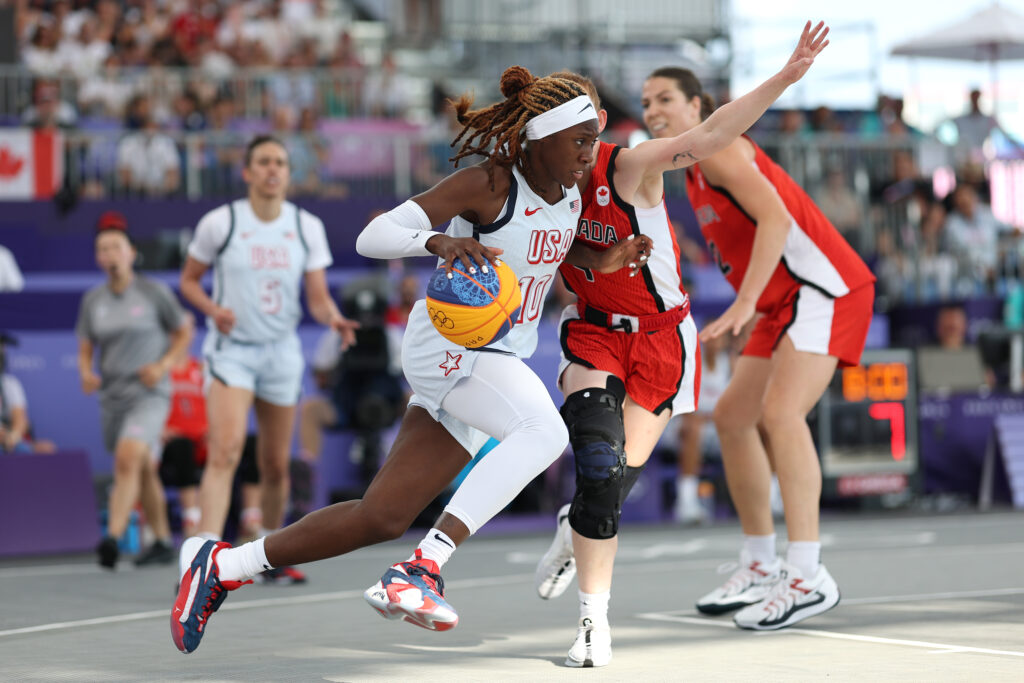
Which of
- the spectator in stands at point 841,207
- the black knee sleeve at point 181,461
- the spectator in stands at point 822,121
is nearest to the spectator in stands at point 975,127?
the spectator in stands at point 822,121

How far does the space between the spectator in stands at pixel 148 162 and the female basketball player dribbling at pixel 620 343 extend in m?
10.0

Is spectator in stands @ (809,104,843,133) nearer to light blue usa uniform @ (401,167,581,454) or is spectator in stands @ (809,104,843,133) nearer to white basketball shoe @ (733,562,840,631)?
white basketball shoe @ (733,562,840,631)

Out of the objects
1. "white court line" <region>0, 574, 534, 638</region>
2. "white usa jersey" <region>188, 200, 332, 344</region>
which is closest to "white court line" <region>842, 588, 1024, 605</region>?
"white court line" <region>0, 574, 534, 638</region>

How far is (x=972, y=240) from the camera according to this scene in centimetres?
1669

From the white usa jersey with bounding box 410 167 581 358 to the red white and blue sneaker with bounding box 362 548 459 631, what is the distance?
832 millimetres

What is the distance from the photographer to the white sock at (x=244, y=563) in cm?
480

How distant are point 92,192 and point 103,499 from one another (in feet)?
16.2

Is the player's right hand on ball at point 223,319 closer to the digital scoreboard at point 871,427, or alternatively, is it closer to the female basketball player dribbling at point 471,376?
the female basketball player dribbling at point 471,376

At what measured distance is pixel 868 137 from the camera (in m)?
17.7

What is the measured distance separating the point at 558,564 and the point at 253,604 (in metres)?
1.86

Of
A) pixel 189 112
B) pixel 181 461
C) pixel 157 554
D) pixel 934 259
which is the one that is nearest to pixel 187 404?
pixel 181 461

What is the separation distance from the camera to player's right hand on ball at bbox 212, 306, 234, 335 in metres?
7.44

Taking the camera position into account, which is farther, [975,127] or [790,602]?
[975,127]

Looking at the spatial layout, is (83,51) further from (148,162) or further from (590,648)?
(590,648)
